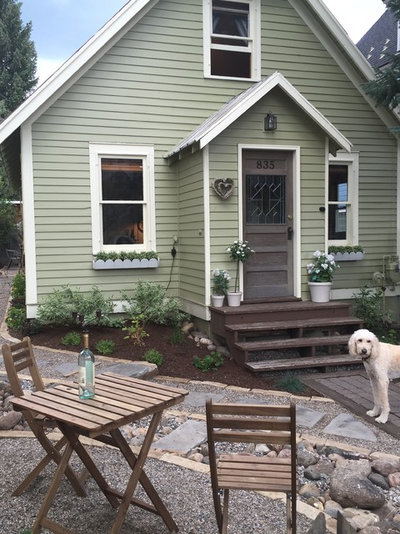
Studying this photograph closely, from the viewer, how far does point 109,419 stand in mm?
2473

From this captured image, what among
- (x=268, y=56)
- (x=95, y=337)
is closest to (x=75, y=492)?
(x=95, y=337)

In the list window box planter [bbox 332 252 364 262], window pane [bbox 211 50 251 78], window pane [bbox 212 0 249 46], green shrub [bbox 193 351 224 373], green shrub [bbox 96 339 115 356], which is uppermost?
window pane [bbox 212 0 249 46]

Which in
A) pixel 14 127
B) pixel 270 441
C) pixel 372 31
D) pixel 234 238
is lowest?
pixel 270 441

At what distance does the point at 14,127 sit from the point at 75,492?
541 cm

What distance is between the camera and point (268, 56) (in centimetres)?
830

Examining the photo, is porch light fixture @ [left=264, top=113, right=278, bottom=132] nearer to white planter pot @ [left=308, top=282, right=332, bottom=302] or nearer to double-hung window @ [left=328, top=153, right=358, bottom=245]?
double-hung window @ [left=328, top=153, right=358, bottom=245]

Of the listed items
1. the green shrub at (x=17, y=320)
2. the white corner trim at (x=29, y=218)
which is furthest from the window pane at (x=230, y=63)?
the green shrub at (x=17, y=320)

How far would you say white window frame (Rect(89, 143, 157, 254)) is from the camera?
7734 mm

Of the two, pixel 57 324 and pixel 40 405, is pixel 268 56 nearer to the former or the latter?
pixel 57 324

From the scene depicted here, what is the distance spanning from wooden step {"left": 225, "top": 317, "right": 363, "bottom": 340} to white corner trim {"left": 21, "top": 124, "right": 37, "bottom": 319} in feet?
9.99

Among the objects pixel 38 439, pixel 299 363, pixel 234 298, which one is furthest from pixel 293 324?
pixel 38 439

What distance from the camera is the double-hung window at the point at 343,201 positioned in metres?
8.78

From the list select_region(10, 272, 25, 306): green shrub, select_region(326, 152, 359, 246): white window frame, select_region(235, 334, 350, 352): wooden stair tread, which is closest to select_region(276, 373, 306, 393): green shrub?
select_region(235, 334, 350, 352): wooden stair tread

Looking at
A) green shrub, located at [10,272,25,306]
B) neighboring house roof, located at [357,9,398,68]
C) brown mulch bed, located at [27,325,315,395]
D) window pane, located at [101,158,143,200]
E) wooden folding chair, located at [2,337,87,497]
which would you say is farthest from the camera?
neighboring house roof, located at [357,9,398,68]
